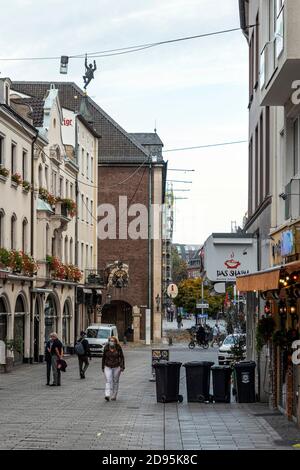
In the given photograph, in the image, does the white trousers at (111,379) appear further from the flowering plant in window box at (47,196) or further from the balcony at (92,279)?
the balcony at (92,279)

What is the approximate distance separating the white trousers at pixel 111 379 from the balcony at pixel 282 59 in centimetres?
810

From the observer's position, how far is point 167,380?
23.4m

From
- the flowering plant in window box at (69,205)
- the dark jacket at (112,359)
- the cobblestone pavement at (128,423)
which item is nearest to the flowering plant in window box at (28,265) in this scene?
the flowering plant in window box at (69,205)

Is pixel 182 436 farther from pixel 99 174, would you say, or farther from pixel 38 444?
pixel 99 174

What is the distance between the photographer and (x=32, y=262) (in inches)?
1641

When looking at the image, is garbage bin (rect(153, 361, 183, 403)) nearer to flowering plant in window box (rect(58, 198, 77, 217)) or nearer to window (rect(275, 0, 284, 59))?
window (rect(275, 0, 284, 59))

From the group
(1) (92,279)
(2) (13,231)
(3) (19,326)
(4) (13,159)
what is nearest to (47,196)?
(2) (13,231)

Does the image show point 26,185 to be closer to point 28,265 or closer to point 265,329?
point 28,265

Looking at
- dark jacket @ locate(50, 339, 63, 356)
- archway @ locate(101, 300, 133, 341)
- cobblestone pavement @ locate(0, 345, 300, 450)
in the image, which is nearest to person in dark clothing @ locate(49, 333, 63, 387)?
dark jacket @ locate(50, 339, 63, 356)

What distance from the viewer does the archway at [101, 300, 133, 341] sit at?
7338 centimetres

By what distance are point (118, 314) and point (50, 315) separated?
2437cm

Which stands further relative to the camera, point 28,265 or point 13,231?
point 13,231
